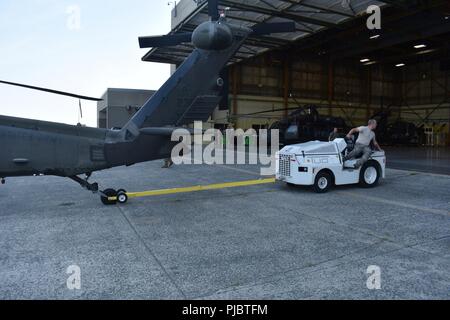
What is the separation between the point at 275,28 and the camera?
6.96 meters

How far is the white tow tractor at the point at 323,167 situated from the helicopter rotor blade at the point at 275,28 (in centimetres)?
292

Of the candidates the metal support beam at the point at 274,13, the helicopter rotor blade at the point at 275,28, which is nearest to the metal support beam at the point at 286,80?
the metal support beam at the point at 274,13

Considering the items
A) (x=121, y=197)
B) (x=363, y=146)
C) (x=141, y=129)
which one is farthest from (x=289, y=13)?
Answer: (x=121, y=197)

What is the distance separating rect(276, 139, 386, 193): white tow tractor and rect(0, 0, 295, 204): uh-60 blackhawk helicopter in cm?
252

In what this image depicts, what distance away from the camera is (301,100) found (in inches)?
1435

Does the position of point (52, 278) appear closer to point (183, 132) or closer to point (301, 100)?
point (183, 132)

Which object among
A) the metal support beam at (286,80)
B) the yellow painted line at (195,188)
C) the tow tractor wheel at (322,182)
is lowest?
the yellow painted line at (195,188)

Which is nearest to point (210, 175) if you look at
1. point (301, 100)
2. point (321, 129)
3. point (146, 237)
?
point (146, 237)

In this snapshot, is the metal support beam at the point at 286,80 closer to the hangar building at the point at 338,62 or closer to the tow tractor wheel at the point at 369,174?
the hangar building at the point at 338,62

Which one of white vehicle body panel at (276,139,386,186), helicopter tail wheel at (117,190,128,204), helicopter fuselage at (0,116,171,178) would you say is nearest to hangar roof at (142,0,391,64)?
white vehicle body panel at (276,139,386,186)

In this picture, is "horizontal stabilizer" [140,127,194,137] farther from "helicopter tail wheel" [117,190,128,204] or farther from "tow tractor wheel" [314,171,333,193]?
"tow tractor wheel" [314,171,333,193]

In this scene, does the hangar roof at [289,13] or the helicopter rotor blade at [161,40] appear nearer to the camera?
the helicopter rotor blade at [161,40]

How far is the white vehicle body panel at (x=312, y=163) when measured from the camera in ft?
27.8
